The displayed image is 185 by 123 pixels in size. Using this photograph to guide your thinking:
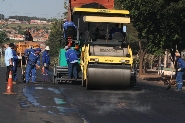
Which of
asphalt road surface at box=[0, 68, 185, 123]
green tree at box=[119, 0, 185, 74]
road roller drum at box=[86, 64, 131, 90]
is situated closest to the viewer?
asphalt road surface at box=[0, 68, 185, 123]

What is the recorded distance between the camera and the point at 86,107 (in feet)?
45.7

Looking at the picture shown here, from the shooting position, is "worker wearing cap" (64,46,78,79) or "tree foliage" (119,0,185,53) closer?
"worker wearing cap" (64,46,78,79)

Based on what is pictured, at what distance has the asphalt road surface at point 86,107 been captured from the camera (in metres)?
11.8

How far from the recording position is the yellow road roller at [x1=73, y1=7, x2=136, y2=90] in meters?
19.3

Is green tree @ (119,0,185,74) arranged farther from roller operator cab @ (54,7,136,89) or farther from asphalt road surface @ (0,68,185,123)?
asphalt road surface @ (0,68,185,123)

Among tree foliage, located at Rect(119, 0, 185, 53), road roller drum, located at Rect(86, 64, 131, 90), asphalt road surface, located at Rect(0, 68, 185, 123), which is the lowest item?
asphalt road surface, located at Rect(0, 68, 185, 123)

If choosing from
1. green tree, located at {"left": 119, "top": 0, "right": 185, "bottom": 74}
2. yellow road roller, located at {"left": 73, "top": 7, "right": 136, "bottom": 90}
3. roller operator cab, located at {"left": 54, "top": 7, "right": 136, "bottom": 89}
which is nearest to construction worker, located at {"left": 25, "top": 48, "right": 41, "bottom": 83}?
roller operator cab, located at {"left": 54, "top": 7, "right": 136, "bottom": 89}

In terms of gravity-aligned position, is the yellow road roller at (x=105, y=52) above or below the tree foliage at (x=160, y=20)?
below

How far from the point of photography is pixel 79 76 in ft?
72.9

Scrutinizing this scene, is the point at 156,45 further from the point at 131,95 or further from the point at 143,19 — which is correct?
the point at 131,95

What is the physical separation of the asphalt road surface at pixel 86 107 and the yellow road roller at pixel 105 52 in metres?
0.62

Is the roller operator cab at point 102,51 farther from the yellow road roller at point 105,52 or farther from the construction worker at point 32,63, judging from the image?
the construction worker at point 32,63

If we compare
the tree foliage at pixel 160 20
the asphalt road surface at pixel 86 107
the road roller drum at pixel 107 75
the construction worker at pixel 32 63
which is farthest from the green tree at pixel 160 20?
the asphalt road surface at pixel 86 107

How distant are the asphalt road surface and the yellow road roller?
62 centimetres
